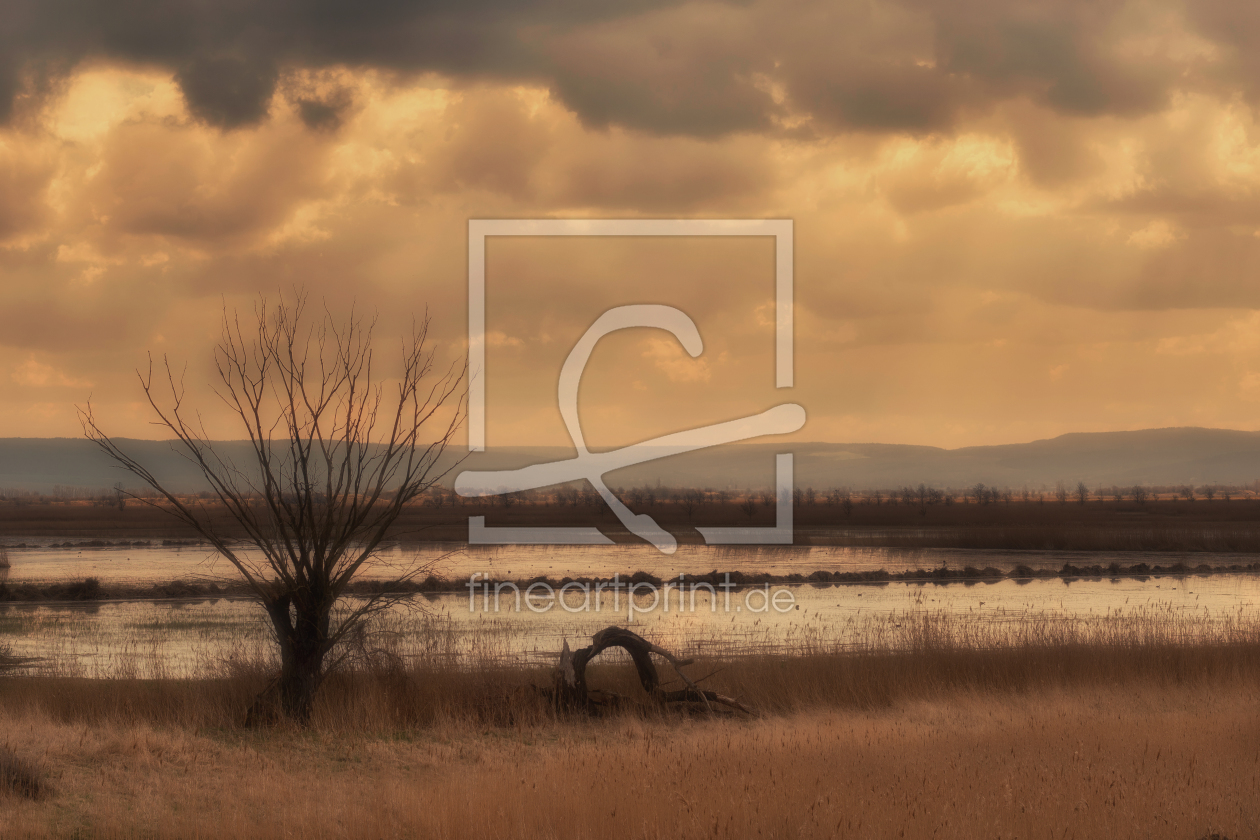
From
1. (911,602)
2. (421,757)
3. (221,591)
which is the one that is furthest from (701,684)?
(221,591)

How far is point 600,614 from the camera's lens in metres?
34.7

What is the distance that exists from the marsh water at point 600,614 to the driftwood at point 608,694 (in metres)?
2.96

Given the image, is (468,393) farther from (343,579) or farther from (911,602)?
(911,602)

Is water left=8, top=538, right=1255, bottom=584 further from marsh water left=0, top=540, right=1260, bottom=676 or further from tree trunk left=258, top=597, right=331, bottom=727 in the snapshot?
tree trunk left=258, top=597, right=331, bottom=727

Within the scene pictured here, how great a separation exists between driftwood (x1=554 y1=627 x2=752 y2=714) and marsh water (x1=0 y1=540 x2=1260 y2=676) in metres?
2.96

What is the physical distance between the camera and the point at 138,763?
12734 millimetres

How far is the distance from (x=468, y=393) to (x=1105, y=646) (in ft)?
55.3

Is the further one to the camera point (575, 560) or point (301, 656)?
point (575, 560)

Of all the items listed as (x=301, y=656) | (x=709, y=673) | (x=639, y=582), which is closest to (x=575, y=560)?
(x=639, y=582)

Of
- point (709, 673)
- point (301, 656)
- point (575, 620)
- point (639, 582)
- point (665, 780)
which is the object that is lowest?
point (639, 582)

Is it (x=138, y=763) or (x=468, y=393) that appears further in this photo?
(x=468, y=393)

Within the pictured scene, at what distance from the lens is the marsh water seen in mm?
25531

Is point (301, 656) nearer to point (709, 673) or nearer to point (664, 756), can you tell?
point (664, 756)

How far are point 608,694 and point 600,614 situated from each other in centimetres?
1706
